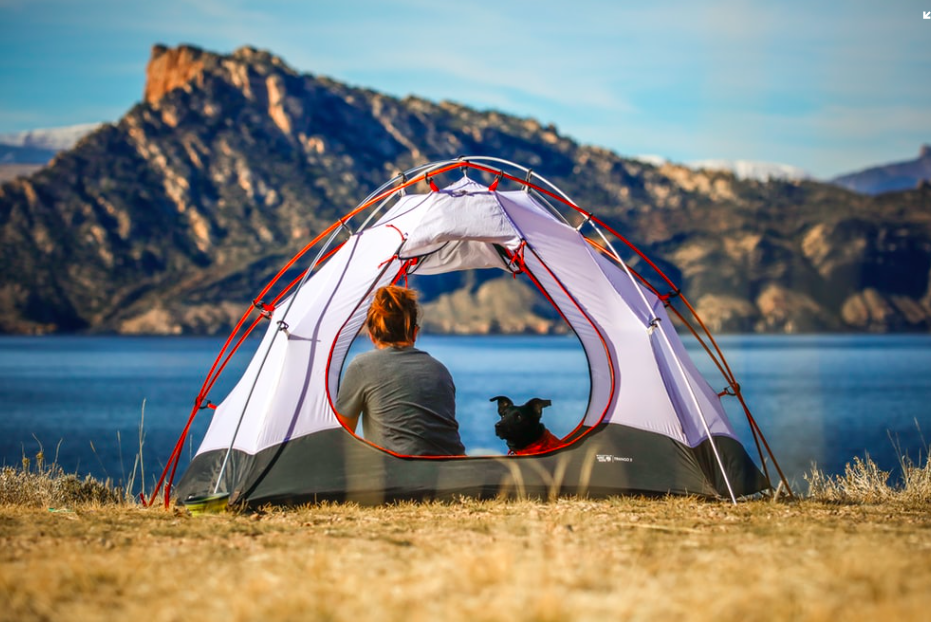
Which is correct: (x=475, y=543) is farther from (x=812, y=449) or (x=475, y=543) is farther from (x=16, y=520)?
(x=812, y=449)

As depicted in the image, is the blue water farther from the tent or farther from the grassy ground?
the grassy ground

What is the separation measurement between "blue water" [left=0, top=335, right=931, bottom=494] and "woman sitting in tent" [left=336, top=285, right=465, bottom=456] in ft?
5.14

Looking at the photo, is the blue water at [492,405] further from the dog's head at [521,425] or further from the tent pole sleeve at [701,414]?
the tent pole sleeve at [701,414]

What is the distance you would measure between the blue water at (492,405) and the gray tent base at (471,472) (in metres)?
1.52

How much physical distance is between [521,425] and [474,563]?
11.6 ft

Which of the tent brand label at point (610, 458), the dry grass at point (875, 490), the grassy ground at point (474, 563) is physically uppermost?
the tent brand label at point (610, 458)

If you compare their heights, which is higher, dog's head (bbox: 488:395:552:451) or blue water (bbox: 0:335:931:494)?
dog's head (bbox: 488:395:552:451)

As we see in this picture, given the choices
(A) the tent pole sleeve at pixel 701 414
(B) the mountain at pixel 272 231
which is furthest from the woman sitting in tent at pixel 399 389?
(B) the mountain at pixel 272 231

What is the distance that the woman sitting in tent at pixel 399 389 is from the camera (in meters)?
7.10

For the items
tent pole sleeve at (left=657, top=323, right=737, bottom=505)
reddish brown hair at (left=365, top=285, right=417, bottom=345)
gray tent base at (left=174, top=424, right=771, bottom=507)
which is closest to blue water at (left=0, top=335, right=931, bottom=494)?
gray tent base at (left=174, top=424, right=771, bottom=507)

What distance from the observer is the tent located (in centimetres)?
712

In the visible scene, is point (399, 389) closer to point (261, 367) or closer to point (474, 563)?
point (261, 367)

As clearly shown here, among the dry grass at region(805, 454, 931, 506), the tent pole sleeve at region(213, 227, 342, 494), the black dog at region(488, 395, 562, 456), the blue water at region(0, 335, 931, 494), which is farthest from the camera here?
the blue water at region(0, 335, 931, 494)

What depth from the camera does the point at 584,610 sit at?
3.54 metres
